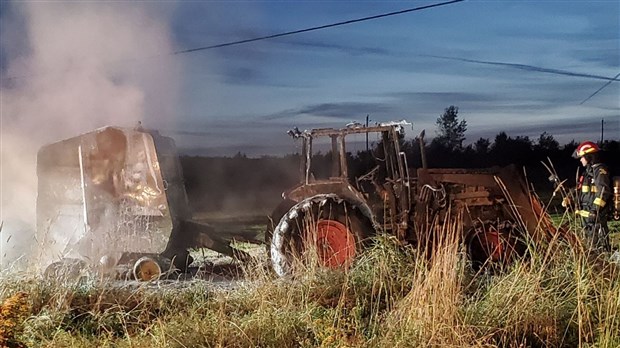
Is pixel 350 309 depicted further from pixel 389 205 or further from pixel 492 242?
pixel 492 242

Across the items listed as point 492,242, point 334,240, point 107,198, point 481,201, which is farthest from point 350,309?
point 107,198

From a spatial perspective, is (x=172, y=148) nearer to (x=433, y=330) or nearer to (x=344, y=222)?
(x=344, y=222)

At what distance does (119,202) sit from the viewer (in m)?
10.5

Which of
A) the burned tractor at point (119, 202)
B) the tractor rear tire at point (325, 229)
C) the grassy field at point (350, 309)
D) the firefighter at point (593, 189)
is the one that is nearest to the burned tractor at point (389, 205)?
the tractor rear tire at point (325, 229)

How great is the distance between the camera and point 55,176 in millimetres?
11016

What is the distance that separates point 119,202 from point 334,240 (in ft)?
11.5

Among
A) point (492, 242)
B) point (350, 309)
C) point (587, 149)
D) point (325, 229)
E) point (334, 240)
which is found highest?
point (587, 149)

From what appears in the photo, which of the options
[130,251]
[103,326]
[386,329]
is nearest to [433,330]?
[386,329]

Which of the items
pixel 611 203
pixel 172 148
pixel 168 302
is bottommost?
pixel 168 302

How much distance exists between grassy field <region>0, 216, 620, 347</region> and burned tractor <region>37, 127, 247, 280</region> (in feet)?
9.09

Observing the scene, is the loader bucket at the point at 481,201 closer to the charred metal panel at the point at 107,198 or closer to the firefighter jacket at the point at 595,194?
the firefighter jacket at the point at 595,194

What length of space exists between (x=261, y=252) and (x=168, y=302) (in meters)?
2.61

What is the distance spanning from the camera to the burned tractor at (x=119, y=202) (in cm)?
1020

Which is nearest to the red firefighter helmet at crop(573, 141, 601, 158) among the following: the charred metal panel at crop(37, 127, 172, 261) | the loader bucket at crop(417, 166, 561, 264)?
the loader bucket at crop(417, 166, 561, 264)
